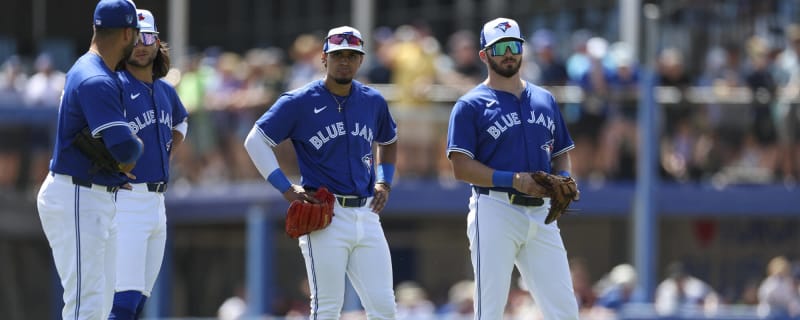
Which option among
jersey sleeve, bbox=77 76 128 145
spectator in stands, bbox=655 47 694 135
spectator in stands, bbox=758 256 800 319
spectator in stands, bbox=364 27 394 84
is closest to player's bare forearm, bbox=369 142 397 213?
jersey sleeve, bbox=77 76 128 145

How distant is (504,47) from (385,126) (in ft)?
3.32

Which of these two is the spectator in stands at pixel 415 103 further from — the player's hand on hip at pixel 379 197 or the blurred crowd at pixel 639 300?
the player's hand on hip at pixel 379 197

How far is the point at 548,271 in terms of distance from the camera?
916 cm

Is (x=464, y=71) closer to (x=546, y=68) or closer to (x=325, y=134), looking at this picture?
(x=546, y=68)

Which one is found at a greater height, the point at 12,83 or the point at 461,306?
the point at 12,83

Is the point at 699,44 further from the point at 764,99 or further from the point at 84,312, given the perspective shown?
the point at 84,312

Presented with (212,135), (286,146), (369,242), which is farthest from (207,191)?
(369,242)

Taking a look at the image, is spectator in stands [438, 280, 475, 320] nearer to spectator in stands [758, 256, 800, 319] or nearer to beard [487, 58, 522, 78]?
spectator in stands [758, 256, 800, 319]

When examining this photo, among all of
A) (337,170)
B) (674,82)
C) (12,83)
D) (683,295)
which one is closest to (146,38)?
(337,170)

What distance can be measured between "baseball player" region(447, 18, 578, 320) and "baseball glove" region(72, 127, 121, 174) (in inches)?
79.8

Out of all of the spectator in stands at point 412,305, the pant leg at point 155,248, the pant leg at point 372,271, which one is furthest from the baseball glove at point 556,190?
the spectator in stands at point 412,305

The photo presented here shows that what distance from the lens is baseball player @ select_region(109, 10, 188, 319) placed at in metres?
9.27

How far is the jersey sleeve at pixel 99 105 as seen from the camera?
833cm

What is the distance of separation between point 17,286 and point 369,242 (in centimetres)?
1748
